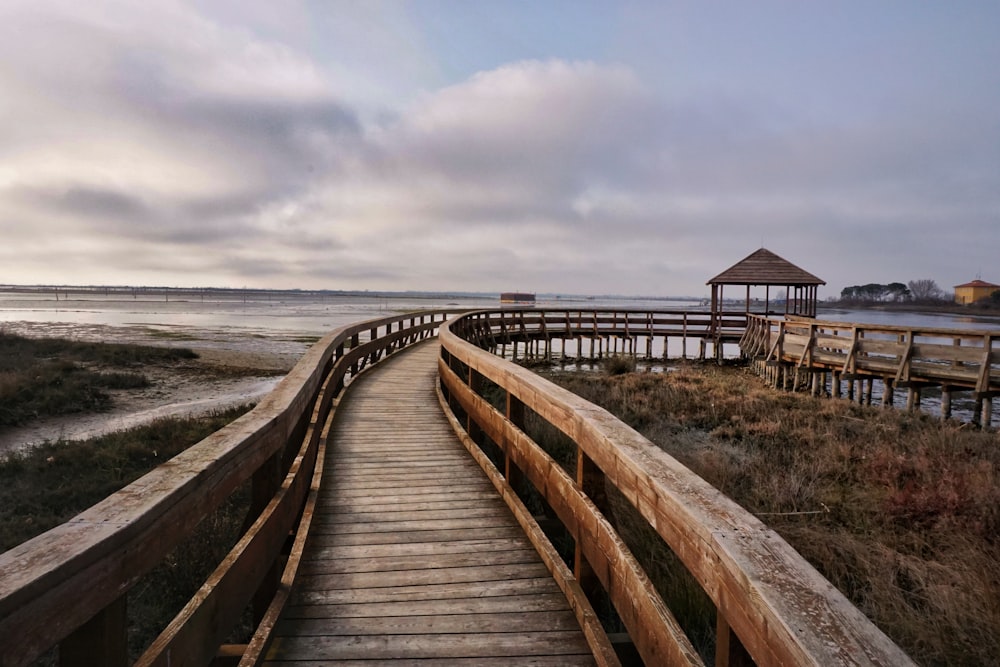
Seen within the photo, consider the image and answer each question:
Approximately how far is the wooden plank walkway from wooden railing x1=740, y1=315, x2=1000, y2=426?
1093 cm

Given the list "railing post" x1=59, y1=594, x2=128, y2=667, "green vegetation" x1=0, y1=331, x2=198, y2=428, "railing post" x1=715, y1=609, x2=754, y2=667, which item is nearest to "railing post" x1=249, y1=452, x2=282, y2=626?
"railing post" x1=59, y1=594, x2=128, y2=667

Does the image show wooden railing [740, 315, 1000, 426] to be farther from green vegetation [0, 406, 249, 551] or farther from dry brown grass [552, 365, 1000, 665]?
green vegetation [0, 406, 249, 551]

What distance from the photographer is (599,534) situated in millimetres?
2334

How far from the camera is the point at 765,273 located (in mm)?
24062

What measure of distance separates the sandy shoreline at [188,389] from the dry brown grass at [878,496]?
10.2 meters

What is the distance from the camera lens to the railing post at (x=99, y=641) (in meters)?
1.30

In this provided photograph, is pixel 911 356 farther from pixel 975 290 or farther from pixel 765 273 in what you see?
pixel 975 290

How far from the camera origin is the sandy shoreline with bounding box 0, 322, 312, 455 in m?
10.5

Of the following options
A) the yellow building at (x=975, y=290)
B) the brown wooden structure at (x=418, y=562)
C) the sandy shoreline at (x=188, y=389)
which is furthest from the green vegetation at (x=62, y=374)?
the yellow building at (x=975, y=290)

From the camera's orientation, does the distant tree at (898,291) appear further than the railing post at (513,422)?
Yes

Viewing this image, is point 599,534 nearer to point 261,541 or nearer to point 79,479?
point 261,541

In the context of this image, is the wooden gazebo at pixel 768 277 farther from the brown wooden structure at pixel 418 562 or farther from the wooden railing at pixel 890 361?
the brown wooden structure at pixel 418 562

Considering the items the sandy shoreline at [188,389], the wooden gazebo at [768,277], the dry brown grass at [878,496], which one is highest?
the wooden gazebo at [768,277]

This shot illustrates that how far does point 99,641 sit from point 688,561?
1591mm
